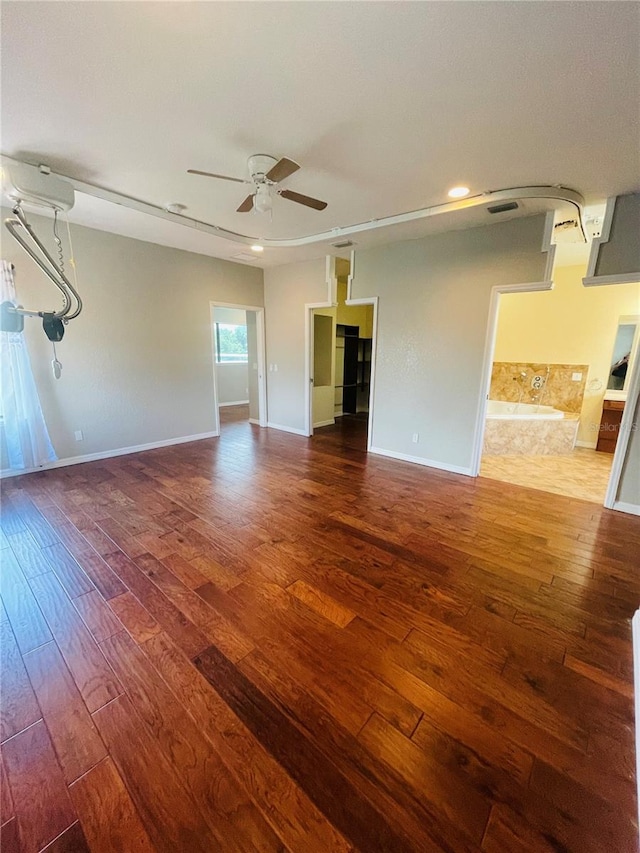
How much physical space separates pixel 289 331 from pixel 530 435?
4.13 metres

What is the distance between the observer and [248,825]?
107 centimetres

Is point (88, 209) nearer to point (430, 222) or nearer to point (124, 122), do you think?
point (124, 122)

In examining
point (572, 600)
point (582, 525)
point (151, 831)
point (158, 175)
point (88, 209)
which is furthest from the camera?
point (88, 209)

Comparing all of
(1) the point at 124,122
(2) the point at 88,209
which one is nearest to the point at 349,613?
(1) the point at 124,122

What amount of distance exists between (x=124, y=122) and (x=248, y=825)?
3505 mm

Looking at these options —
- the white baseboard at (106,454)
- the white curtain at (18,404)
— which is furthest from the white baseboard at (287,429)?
the white curtain at (18,404)

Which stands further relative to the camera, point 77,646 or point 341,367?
point 341,367

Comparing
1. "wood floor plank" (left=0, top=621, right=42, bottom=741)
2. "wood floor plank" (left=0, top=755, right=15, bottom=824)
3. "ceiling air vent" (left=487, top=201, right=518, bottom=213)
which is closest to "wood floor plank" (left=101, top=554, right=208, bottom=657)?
"wood floor plank" (left=0, top=621, right=42, bottom=741)

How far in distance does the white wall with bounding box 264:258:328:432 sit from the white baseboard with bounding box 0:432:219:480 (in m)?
1.33

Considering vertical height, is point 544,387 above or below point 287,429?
above

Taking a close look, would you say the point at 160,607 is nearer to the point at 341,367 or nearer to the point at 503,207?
the point at 503,207

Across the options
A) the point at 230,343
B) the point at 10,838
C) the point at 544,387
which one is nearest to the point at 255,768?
the point at 10,838

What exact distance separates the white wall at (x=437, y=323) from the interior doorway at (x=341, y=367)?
741 millimetres

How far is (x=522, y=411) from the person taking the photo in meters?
5.84
